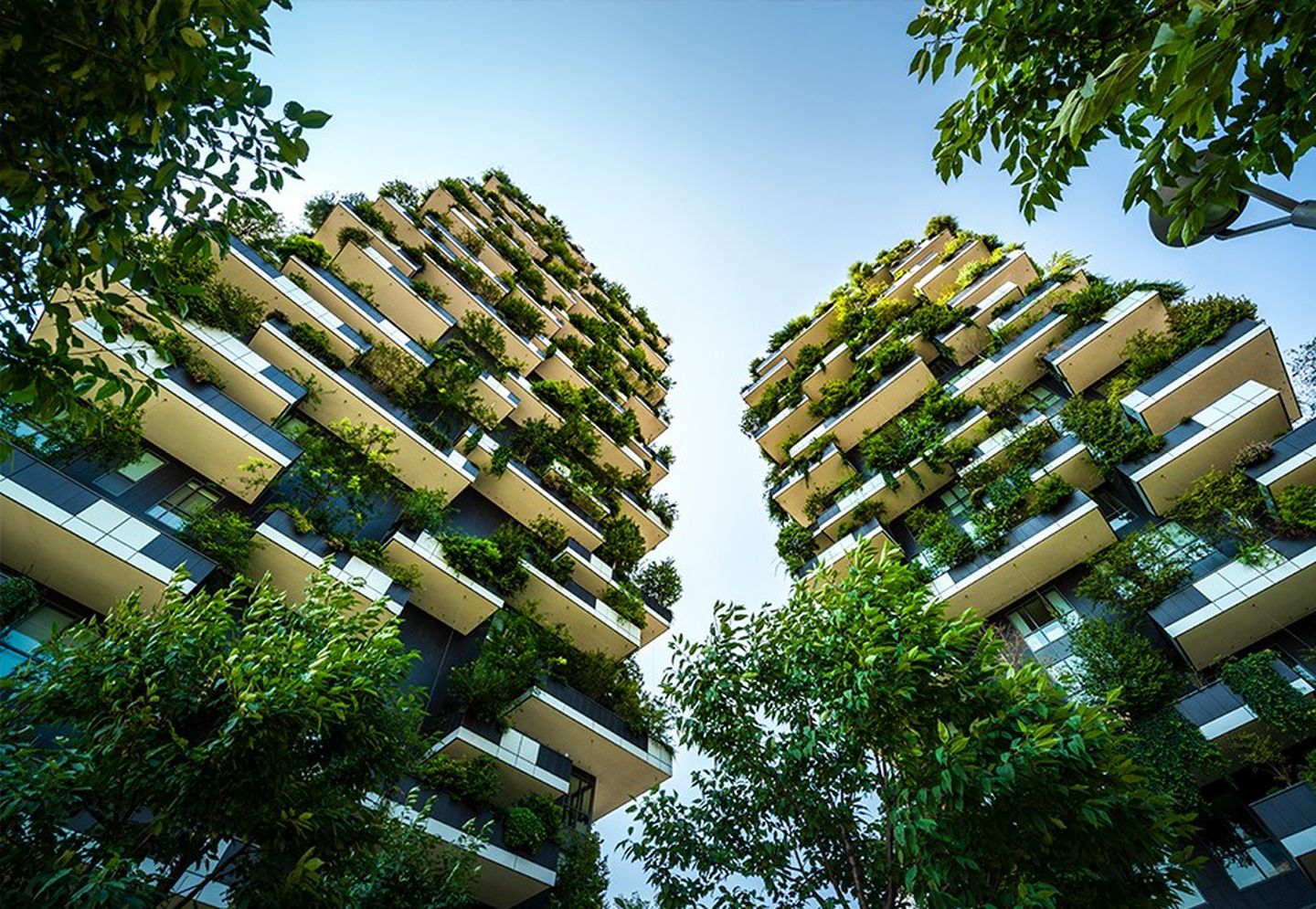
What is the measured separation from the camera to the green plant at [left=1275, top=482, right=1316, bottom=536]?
38.5 ft

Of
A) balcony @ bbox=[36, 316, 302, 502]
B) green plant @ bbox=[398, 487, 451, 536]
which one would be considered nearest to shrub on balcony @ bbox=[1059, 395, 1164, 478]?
green plant @ bbox=[398, 487, 451, 536]

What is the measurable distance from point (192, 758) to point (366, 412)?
13125 mm

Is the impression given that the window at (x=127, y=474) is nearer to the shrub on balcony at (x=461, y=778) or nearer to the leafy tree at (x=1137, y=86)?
the shrub on balcony at (x=461, y=778)

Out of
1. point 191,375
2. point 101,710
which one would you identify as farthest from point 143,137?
point 191,375

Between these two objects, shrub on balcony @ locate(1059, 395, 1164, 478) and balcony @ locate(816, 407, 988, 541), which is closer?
shrub on balcony @ locate(1059, 395, 1164, 478)

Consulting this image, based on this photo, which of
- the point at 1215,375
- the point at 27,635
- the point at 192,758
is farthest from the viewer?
the point at 1215,375

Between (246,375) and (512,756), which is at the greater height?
(246,375)

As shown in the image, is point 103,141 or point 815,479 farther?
point 815,479

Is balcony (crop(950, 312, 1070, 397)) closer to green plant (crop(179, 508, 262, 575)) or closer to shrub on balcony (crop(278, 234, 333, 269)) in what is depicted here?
green plant (crop(179, 508, 262, 575))

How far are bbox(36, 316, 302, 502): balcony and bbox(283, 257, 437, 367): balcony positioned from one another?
19.7 ft

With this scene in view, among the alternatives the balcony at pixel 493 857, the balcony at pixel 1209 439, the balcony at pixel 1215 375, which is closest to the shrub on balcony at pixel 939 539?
the balcony at pixel 1209 439

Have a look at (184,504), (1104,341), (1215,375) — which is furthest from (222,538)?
(1104,341)

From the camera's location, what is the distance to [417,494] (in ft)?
56.1

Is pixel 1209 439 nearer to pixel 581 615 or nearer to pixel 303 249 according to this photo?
pixel 581 615
